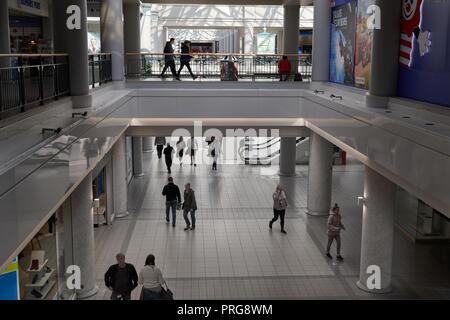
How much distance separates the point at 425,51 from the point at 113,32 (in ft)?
37.4

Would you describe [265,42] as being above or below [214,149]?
above

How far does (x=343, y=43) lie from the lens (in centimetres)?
1756

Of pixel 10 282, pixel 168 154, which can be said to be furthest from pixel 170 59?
pixel 10 282

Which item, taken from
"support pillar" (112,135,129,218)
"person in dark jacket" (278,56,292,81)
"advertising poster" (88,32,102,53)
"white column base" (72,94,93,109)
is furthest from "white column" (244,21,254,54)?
"white column base" (72,94,93,109)

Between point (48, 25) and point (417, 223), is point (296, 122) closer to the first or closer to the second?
point (417, 223)

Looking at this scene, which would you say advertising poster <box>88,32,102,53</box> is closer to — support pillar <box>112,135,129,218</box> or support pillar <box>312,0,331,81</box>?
support pillar <box>112,135,129,218</box>

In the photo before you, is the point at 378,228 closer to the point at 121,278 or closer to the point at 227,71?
the point at 121,278

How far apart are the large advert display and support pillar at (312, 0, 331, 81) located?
7.65 meters

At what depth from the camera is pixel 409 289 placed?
1250 cm

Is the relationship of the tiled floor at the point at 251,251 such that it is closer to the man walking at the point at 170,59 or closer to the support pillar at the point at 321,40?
the man walking at the point at 170,59

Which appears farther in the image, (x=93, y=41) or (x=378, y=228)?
(x=93, y=41)

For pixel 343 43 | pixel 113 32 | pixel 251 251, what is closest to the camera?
pixel 251 251

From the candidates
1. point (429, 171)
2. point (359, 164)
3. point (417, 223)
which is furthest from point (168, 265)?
point (359, 164)

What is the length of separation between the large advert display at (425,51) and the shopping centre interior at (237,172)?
0.04 meters
